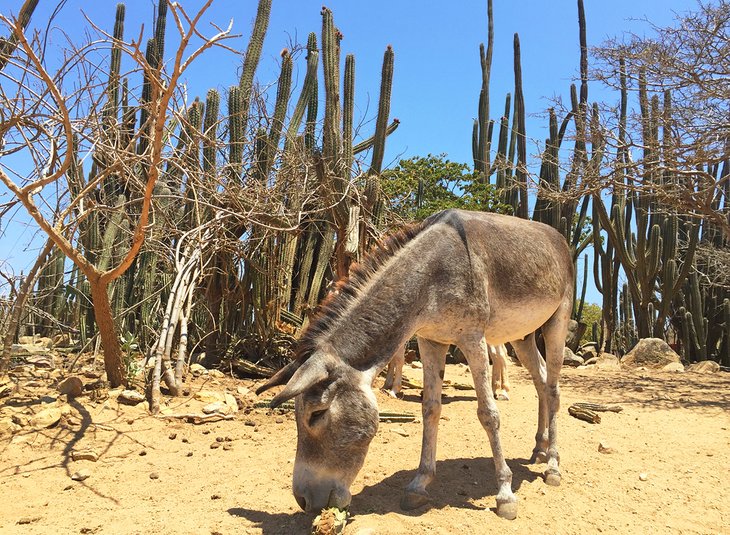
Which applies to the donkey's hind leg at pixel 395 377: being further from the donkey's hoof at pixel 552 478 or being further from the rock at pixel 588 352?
the rock at pixel 588 352

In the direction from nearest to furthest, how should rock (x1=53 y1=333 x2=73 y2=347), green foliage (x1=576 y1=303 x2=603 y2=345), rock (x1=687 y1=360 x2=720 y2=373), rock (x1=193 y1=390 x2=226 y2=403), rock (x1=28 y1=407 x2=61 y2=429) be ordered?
rock (x1=28 y1=407 x2=61 y2=429) → rock (x1=193 y1=390 x2=226 y2=403) → rock (x1=53 y1=333 x2=73 y2=347) → rock (x1=687 y1=360 x2=720 y2=373) → green foliage (x1=576 y1=303 x2=603 y2=345)

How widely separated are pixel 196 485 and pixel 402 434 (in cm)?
228

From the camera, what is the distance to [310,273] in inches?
375

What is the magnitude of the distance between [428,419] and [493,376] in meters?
4.24

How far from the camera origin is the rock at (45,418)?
194 inches

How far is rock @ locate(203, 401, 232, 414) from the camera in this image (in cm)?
585

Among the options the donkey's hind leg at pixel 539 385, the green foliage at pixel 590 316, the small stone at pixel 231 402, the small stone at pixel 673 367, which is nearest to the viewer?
the donkey's hind leg at pixel 539 385

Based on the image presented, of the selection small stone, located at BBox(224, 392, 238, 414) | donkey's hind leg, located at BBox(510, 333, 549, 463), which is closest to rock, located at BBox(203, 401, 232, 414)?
small stone, located at BBox(224, 392, 238, 414)

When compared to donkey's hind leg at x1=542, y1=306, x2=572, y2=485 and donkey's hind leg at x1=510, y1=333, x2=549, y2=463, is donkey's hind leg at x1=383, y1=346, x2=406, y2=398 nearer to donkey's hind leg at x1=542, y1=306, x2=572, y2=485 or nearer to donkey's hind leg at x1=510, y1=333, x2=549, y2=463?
donkey's hind leg at x1=510, y1=333, x2=549, y2=463

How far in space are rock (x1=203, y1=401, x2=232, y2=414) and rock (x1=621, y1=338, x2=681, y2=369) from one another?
10.4 meters

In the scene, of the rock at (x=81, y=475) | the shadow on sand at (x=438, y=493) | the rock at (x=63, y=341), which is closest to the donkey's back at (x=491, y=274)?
the shadow on sand at (x=438, y=493)

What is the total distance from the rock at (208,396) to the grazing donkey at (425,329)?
3.01 metres

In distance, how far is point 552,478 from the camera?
458cm

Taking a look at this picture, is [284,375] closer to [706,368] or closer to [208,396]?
[208,396]
